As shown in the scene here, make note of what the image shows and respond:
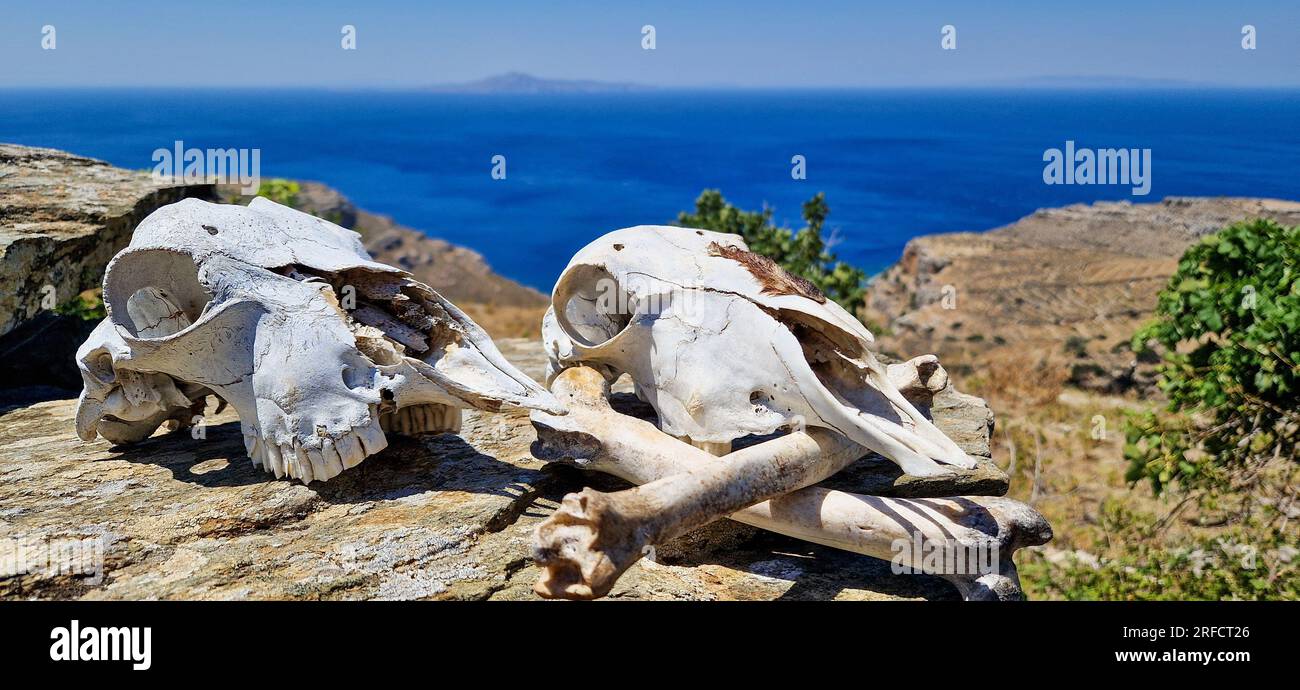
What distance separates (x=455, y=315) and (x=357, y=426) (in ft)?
2.33

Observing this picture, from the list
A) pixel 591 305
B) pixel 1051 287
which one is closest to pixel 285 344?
pixel 591 305

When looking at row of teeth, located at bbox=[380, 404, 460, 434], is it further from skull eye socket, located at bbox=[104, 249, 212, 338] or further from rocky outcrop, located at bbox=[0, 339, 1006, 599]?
skull eye socket, located at bbox=[104, 249, 212, 338]

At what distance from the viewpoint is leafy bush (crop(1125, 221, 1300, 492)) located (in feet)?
18.6

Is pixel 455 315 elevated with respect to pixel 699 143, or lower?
lower

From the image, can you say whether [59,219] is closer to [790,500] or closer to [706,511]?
Result: [706,511]

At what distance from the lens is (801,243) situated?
11.8 m

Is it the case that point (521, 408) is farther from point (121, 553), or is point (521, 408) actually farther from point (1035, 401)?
point (1035, 401)

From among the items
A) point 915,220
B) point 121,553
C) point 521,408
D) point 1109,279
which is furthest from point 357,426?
point 915,220

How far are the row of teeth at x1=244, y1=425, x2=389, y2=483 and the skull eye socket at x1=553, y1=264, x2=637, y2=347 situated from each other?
1158 mm

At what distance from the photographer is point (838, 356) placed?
3.80m

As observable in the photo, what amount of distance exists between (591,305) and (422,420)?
3.21ft
